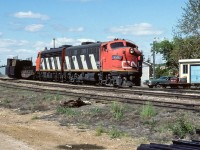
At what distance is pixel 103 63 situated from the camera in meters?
28.4

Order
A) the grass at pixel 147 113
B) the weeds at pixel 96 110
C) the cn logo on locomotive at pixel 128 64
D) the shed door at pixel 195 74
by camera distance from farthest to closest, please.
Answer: the shed door at pixel 195 74, the cn logo on locomotive at pixel 128 64, the weeds at pixel 96 110, the grass at pixel 147 113

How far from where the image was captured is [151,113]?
518 inches

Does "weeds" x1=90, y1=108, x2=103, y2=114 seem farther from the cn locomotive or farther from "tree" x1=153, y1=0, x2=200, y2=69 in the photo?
"tree" x1=153, y1=0, x2=200, y2=69

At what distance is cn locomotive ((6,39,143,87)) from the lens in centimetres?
2742

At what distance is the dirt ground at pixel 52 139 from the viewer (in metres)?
9.71

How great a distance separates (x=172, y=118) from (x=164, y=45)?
3644 inches

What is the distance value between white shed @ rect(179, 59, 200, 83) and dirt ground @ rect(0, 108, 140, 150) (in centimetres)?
3100

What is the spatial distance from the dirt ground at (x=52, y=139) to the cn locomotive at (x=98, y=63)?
1396cm

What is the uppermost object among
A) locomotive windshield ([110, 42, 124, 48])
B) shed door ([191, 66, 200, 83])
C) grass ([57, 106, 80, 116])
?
locomotive windshield ([110, 42, 124, 48])

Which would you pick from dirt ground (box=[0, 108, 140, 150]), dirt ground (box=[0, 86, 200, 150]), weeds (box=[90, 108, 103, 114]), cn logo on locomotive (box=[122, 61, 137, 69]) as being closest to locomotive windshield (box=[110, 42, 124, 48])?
cn logo on locomotive (box=[122, 61, 137, 69])

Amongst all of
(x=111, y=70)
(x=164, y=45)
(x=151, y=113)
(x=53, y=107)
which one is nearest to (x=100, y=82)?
(x=111, y=70)

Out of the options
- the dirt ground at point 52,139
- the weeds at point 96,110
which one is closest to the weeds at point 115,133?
the dirt ground at point 52,139

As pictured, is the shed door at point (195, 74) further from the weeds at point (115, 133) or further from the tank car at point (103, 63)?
the weeds at point (115, 133)

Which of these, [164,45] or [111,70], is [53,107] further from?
[164,45]
